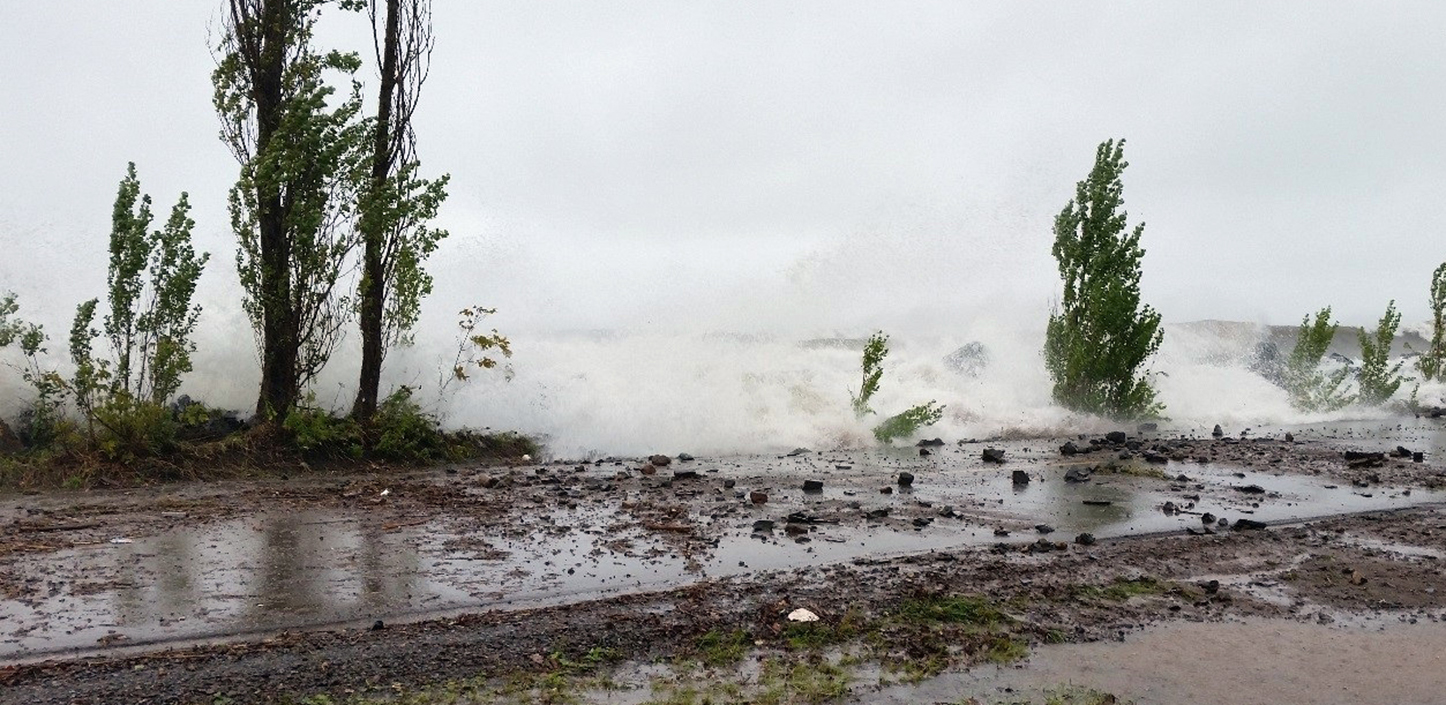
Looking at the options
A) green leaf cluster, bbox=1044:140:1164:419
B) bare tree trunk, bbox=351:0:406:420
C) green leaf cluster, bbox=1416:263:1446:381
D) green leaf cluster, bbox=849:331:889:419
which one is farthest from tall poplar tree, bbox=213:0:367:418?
green leaf cluster, bbox=1416:263:1446:381

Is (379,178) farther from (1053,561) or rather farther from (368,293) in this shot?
(1053,561)

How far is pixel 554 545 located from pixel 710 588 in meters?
1.79

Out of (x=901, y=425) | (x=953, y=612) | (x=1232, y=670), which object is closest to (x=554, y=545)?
(x=953, y=612)

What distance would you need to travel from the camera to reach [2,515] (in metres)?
8.68

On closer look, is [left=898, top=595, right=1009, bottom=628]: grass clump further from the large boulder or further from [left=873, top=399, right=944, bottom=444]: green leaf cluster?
the large boulder

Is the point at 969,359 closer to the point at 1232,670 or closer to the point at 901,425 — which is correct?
the point at 901,425

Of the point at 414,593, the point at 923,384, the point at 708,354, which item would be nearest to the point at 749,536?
the point at 414,593

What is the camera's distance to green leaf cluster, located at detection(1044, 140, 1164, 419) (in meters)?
20.3

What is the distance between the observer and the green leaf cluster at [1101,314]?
20.3 metres

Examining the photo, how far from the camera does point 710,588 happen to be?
6.45 metres

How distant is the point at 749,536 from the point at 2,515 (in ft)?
21.3

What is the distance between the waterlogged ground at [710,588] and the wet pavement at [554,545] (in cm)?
3

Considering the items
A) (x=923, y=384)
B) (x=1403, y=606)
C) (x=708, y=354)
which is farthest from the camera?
(x=923, y=384)

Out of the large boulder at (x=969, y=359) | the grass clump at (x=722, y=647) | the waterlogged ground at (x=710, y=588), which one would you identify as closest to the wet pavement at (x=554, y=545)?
the waterlogged ground at (x=710, y=588)
